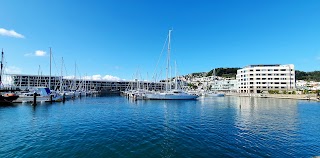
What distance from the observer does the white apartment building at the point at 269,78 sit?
135250 millimetres

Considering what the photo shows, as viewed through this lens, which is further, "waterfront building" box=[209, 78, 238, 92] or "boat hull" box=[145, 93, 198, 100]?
"waterfront building" box=[209, 78, 238, 92]

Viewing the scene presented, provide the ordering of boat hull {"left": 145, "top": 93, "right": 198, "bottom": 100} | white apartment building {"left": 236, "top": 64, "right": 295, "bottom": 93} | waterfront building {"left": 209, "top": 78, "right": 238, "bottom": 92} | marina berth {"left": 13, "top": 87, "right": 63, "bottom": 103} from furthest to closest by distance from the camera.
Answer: waterfront building {"left": 209, "top": 78, "right": 238, "bottom": 92} < white apartment building {"left": 236, "top": 64, "right": 295, "bottom": 93} < boat hull {"left": 145, "top": 93, "right": 198, "bottom": 100} < marina berth {"left": 13, "top": 87, "right": 63, "bottom": 103}

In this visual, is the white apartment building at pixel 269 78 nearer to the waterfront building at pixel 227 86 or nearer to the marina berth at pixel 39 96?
the waterfront building at pixel 227 86

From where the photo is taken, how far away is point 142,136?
2133 cm

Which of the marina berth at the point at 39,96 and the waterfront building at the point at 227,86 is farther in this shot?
the waterfront building at the point at 227,86

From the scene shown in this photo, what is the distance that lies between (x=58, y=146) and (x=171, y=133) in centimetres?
1267

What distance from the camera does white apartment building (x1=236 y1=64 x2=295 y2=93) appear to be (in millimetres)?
135250

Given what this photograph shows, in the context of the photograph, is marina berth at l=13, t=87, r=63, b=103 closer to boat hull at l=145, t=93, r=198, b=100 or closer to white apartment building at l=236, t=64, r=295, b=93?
boat hull at l=145, t=93, r=198, b=100

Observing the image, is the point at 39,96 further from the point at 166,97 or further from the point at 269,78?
the point at 269,78

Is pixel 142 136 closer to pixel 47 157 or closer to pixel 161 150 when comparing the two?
pixel 161 150

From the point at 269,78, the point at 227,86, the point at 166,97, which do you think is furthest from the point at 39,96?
the point at 227,86

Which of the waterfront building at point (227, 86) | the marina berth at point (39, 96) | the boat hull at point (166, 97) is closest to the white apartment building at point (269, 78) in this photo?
the waterfront building at point (227, 86)

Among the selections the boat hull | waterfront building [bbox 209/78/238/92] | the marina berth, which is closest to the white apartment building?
waterfront building [bbox 209/78/238/92]

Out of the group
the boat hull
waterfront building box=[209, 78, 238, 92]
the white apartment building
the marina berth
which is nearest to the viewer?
the marina berth
